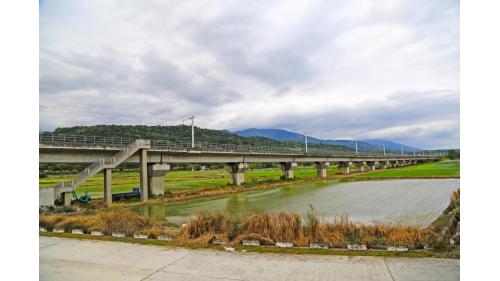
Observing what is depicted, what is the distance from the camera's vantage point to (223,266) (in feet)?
21.8

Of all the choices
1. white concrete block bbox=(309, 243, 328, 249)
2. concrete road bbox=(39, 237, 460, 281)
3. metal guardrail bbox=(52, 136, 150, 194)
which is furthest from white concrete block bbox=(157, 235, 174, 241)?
metal guardrail bbox=(52, 136, 150, 194)

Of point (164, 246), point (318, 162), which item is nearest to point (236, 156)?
point (318, 162)

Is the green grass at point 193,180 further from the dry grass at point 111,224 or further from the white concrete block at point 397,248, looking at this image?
the white concrete block at point 397,248

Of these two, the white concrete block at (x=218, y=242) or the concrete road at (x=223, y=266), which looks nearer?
the concrete road at (x=223, y=266)

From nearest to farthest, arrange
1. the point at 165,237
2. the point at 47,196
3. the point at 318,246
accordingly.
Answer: the point at 318,246
the point at 165,237
the point at 47,196

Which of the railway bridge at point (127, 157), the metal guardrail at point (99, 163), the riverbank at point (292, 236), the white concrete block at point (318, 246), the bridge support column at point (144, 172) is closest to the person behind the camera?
the riverbank at point (292, 236)

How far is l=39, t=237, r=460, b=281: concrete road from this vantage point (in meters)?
5.95

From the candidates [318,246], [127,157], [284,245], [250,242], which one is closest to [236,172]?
[127,157]

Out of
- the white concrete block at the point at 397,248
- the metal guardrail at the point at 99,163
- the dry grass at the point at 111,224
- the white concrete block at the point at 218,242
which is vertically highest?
the metal guardrail at the point at 99,163

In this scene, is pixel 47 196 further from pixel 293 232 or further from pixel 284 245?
pixel 284 245

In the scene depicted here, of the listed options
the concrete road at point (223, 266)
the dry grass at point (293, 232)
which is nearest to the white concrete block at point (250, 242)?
the dry grass at point (293, 232)

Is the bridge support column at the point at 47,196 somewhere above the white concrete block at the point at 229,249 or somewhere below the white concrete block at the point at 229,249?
below

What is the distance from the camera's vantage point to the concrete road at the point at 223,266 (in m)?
5.95
